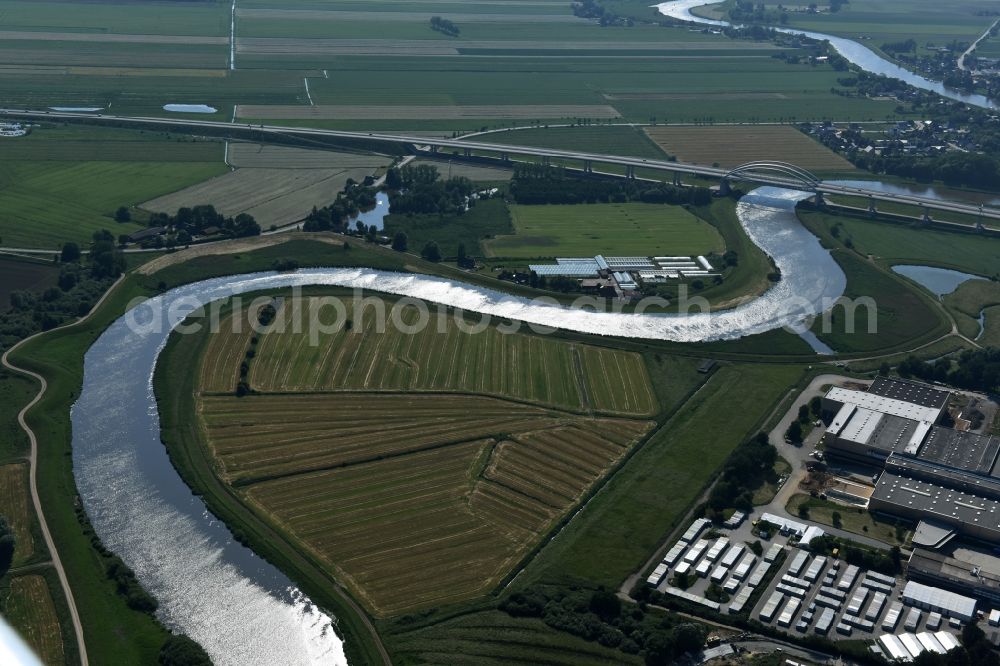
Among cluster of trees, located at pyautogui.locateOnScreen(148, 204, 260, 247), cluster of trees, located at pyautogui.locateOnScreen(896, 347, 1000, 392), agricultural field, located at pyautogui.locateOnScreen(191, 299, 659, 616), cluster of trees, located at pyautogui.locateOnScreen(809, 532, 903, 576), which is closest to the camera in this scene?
cluster of trees, located at pyautogui.locateOnScreen(809, 532, 903, 576)

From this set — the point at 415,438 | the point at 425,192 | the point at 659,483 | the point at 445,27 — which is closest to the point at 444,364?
the point at 415,438

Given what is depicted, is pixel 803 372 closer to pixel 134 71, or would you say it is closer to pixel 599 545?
pixel 599 545

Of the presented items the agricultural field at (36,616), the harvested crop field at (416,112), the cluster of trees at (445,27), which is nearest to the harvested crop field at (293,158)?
the harvested crop field at (416,112)

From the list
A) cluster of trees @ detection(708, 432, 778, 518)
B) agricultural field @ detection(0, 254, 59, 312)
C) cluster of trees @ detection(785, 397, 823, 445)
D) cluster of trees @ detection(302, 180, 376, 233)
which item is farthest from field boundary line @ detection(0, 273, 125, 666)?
cluster of trees @ detection(785, 397, 823, 445)

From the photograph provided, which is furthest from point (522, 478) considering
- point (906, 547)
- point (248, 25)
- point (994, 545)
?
point (248, 25)

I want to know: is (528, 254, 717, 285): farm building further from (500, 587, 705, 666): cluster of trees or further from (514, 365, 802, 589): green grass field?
(500, 587, 705, 666): cluster of trees

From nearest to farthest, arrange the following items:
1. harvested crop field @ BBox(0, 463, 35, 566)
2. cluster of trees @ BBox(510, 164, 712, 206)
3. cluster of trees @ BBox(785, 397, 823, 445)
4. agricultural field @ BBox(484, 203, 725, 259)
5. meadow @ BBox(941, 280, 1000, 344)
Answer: harvested crop field @ BBox(0, 463, 35, 566) → cluster of trees @ BBox(785, 397, 823, 445) → meadow @ BBox(941, 280, 1000, 344) → agricultural field @ BBox(484, 203, 725, 259) → cluster of trees @ BBox(510, 164, 712, 206)
